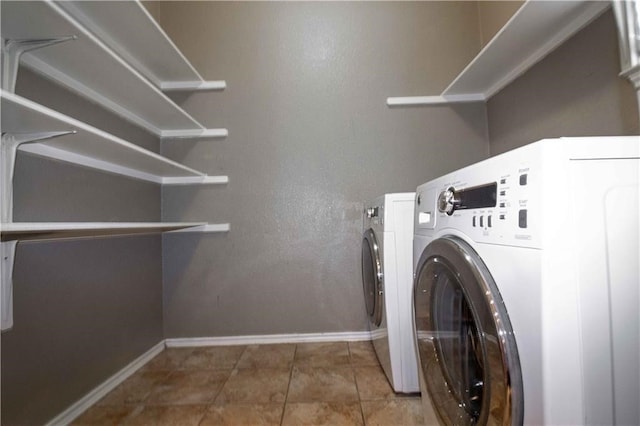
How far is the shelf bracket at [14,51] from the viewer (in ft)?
3.01

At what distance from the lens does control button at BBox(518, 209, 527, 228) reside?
520 millimetres

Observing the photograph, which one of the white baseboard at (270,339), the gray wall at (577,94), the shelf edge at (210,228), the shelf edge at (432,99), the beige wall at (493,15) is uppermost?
the beige wall at (493,15)

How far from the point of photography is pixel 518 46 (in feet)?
4.75

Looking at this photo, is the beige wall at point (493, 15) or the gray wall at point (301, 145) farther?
the gray wall at point (301, 145)

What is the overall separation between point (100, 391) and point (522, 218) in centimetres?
188

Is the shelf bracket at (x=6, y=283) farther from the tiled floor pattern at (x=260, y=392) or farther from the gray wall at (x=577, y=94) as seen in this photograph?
the gray wall at (x=577, y=94)

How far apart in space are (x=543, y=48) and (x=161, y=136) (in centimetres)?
237

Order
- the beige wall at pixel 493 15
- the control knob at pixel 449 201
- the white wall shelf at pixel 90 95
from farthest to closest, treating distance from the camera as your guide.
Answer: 1. the beige wall at pixel 493 15
2. the white wall shelf at pixel 90 95
3. the control knob at pixel 449 201

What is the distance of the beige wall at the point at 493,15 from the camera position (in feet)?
5.53

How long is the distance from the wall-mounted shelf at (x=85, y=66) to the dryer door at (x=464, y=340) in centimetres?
136

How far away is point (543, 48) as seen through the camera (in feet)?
4.79

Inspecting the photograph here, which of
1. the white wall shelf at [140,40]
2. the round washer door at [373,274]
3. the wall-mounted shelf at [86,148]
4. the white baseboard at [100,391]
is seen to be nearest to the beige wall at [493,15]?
the round washer door at [373,274]

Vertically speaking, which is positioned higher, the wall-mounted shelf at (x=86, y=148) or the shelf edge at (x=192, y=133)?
A: the shelf edge at (x=192, y=133)

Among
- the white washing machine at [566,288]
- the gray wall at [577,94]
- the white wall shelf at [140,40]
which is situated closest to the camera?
the white washing machine at [566,288]
